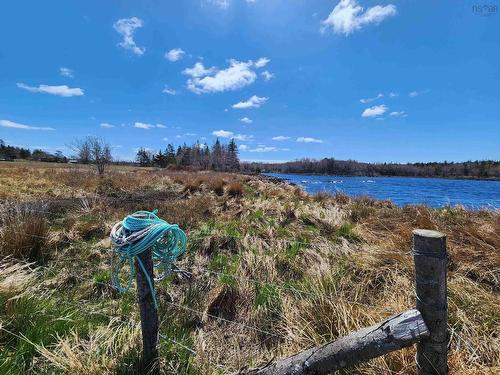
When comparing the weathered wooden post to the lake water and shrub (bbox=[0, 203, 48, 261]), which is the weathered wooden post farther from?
the lake water

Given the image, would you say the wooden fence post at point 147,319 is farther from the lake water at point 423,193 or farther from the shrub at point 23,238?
the lake water at point 423,193

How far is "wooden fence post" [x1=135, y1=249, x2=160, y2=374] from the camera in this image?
215cm

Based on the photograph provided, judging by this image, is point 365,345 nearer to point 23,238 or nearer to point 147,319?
point 147,319

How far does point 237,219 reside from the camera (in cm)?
769

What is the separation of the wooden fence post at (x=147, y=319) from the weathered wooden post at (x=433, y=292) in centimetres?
178

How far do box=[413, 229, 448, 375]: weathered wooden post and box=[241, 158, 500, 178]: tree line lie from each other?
94846mm

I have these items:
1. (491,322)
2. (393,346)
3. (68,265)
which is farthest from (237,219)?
(393,346)

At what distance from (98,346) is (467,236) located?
4.85m

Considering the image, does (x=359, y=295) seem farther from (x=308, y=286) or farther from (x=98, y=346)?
(x=98, y=346)

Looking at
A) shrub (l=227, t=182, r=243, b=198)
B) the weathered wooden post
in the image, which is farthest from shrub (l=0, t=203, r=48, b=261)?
shrub (l=227, t=182, r=243, b=198)

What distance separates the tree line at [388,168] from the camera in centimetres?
9919

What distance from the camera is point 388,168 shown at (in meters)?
129

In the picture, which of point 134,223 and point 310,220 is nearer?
point 134,223

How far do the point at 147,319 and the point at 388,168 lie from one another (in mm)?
141266
